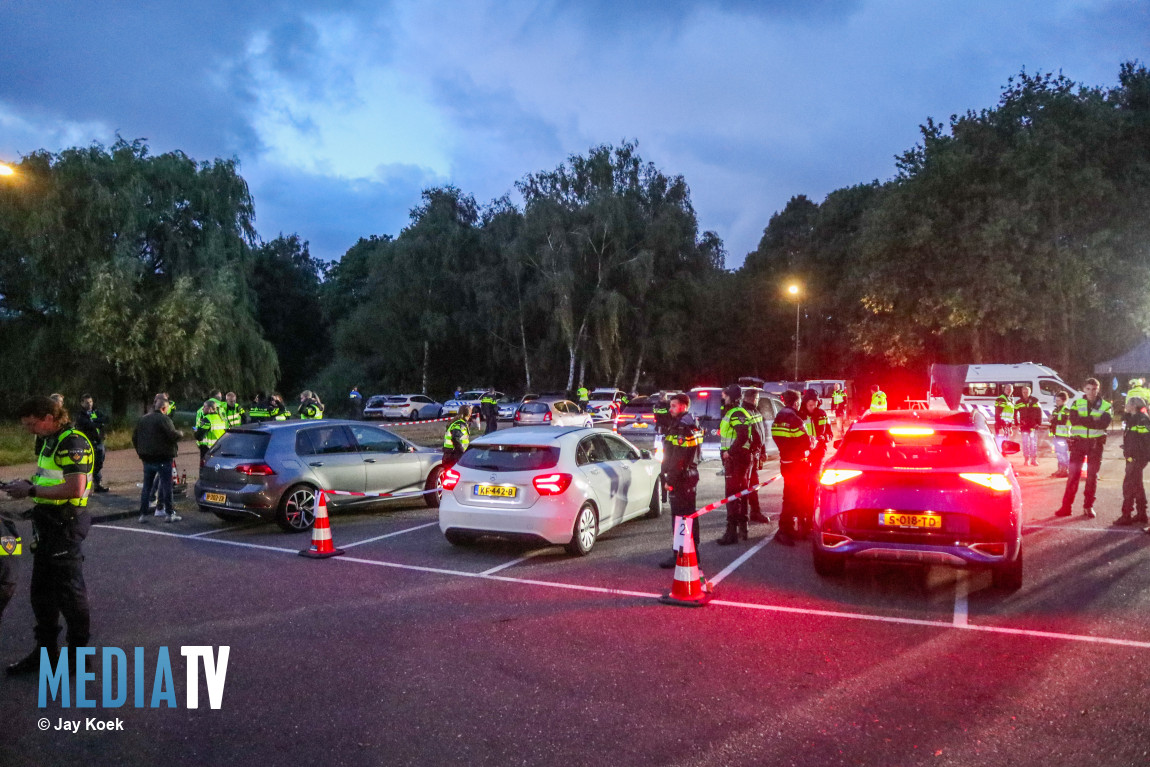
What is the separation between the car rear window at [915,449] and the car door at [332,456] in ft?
21.8

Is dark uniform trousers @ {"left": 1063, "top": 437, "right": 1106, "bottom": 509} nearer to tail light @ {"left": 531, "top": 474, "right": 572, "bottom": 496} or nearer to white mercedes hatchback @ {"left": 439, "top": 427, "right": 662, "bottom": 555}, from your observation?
white mercedes hatchback @ {"left": 439, "top": 427, "right": 662, "bottom": 555}

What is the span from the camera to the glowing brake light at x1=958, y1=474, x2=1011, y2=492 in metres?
6.59

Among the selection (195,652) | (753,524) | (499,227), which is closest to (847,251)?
(499,227)

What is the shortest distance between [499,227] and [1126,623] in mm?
39263

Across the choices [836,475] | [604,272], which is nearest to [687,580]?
[836,475]

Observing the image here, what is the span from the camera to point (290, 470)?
10203mm

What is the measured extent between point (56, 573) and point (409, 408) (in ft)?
122

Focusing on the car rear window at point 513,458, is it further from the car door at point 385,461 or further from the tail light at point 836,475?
the car door at point 385,461

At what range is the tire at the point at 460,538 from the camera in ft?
28.9

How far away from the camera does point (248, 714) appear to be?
455cm

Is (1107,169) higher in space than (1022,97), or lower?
lower

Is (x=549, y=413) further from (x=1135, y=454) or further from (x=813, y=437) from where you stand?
(x=1135, y=454)

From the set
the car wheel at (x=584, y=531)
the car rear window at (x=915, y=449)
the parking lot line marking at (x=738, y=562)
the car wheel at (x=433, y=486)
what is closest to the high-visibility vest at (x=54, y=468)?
the car wheel at (x=584, y=531)

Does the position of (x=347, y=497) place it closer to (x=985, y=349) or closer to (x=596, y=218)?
(x=596, y=218)
